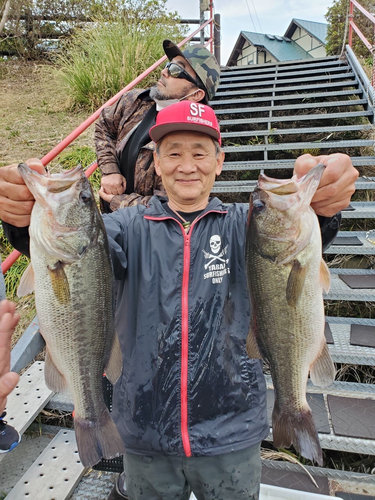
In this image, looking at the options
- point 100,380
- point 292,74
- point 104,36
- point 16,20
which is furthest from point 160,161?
point 16,20

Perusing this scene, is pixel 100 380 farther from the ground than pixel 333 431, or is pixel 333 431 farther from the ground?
pixel 100 380

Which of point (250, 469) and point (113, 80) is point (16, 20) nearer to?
point (113, 80)

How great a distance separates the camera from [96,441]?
1610mm

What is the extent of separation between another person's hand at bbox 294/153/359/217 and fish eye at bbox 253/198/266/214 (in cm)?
23

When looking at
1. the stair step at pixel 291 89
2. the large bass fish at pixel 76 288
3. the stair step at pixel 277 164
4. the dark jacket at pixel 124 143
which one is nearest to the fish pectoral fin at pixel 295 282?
the large bass fish at pixel 76 288

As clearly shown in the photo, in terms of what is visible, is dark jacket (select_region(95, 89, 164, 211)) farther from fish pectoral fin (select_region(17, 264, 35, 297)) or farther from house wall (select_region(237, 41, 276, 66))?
house wall (select_region(237, 41, 276, 66))

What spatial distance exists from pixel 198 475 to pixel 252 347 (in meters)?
0.71

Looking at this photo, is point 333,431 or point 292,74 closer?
point 333,431

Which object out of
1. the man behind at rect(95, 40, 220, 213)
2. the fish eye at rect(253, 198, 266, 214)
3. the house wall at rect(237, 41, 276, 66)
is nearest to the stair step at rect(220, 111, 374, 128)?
the man behind at rect(95, 40, 220, 213)

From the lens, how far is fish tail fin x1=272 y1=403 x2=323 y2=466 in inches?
65.6

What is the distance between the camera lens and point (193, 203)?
1997 mm

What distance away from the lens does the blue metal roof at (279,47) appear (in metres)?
21.8

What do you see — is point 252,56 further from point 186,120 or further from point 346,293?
point 186,120

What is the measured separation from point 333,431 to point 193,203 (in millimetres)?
2093
